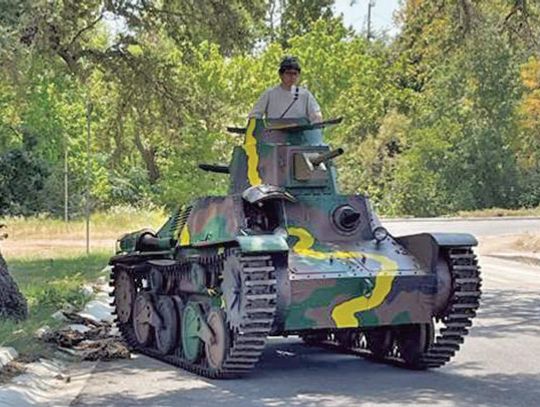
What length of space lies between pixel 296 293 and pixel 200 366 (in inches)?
56.3

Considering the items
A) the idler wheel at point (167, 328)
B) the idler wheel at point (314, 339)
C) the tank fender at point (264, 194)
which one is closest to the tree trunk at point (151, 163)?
the idler wheel at point (314, 339)

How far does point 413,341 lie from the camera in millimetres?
11008

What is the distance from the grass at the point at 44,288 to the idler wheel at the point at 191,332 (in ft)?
4.78

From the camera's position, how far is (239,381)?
34.0 ft

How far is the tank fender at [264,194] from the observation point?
35.9 ft

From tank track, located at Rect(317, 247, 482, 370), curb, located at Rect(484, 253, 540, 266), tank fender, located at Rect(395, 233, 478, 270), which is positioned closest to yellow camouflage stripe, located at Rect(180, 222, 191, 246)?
tank fender, located at Rect(395, 233, 478, 270)

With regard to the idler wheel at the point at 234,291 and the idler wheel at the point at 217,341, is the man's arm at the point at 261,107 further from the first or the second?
the idler wheel at the point at 217,341

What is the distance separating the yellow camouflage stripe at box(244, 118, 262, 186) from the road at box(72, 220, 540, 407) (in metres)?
1.84

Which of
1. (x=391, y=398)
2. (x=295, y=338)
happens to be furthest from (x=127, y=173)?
(x=391, y=398)

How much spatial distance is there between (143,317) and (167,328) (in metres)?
0.88

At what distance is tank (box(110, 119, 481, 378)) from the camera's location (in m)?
10.2

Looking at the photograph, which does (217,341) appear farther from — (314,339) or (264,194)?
(314,339)

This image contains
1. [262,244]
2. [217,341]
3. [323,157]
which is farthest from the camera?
[323,157]

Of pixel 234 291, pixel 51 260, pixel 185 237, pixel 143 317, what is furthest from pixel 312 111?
pixel 51 260
